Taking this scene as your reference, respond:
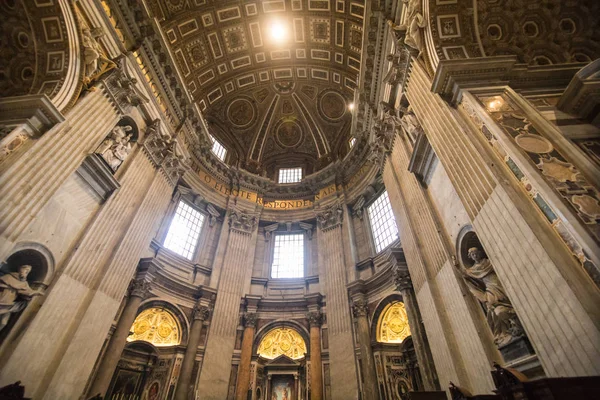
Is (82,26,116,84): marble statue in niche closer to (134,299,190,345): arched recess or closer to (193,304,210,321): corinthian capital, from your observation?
(134,299,190,345): arched recess

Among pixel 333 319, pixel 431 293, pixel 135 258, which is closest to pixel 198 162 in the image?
pixel 135 258

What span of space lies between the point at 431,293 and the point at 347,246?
6.39 metres

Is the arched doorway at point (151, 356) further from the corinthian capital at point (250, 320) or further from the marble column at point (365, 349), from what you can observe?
the marble column at point (365, 349)

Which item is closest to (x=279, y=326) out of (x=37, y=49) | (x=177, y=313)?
(x=177, y=313)

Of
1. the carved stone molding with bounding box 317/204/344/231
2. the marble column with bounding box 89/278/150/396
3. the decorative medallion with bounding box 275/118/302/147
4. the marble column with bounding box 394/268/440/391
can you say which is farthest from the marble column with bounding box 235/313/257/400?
the decorative medallion with bounding box 275/118/302/147

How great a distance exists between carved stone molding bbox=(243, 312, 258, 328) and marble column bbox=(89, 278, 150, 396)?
408 cm

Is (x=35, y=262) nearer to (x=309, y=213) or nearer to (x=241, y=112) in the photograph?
(x=309, y=213)

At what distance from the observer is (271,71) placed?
16953mm

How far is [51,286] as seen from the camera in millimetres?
6039

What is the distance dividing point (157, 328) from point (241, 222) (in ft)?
19.6

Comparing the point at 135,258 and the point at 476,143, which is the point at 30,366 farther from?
the point at 476,143

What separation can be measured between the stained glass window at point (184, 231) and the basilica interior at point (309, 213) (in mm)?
97

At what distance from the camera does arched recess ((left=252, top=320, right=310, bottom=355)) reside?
11.4 meters

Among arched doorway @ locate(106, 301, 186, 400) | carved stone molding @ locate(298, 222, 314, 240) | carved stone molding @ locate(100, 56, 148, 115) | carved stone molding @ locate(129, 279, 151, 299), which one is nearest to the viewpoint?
carved stone molding @ locate(100, 56, 148, 115)
